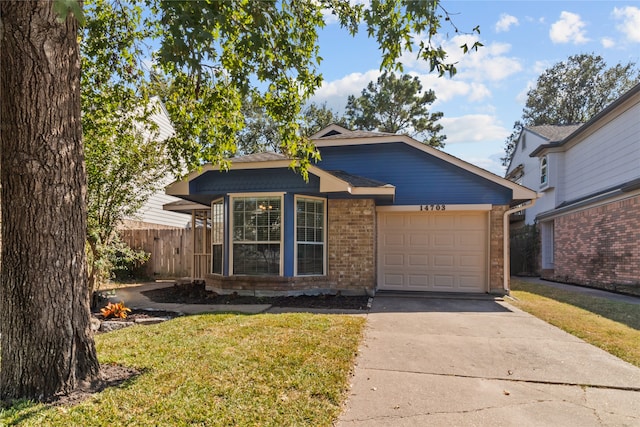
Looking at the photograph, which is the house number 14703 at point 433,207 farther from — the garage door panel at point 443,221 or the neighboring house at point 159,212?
the neighboring house at point 159,212

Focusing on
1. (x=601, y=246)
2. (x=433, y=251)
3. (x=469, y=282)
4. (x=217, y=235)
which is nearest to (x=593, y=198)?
(x=601, y=246)

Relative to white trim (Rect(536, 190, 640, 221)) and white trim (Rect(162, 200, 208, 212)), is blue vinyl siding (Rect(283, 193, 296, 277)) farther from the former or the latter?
white trim (Rect(536, 190, 640, 221))

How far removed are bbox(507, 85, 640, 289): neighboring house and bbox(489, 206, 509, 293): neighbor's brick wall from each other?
163 inches

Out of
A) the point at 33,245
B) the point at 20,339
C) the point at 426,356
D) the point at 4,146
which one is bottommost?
the point at 426,356

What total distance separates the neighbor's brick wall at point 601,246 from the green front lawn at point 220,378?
996 centimetres

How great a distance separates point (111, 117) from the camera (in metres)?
6.15

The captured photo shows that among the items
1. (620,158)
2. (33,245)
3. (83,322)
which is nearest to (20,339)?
(83,322)

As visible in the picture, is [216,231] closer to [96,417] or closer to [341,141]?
[341,141]

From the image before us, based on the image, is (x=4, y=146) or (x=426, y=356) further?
(x=426, y=356)

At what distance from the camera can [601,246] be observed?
12352 mm

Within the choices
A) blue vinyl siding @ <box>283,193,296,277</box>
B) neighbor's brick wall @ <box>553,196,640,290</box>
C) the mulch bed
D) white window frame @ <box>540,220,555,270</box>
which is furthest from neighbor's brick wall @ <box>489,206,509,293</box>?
white window frame @ <box>540,220,555,270</box>

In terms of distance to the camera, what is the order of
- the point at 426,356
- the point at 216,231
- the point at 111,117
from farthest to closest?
the point at 216,231 < the point at 111,117 < the point at 426,356

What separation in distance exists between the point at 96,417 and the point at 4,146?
2.25m

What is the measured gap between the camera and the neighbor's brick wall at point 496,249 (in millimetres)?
9648
